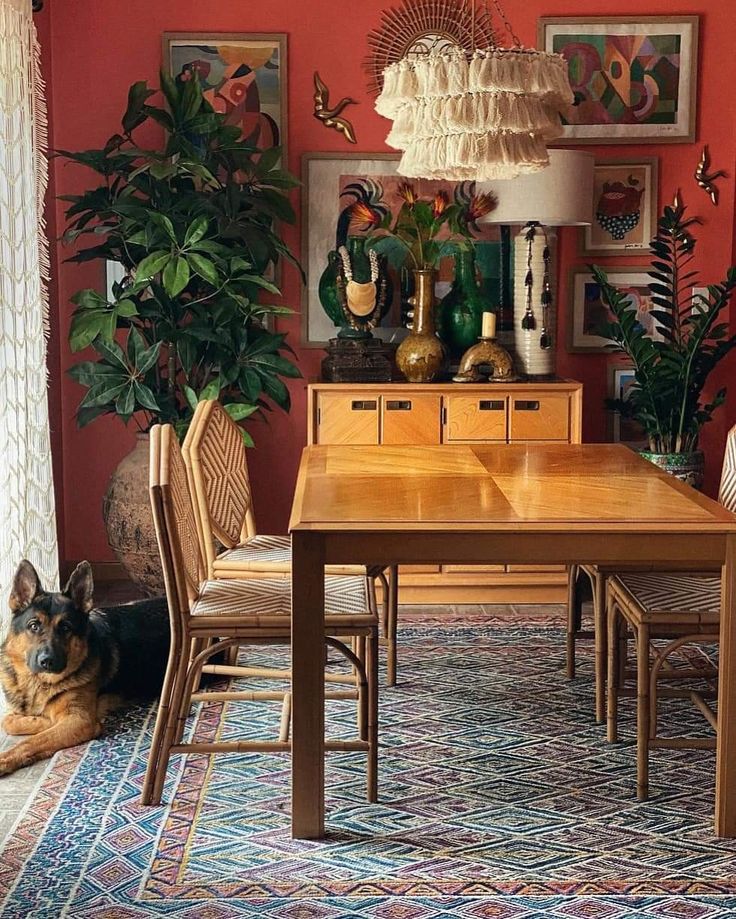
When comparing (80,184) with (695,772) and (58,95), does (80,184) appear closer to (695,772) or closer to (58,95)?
(58,95)

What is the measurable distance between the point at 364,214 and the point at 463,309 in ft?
2.02

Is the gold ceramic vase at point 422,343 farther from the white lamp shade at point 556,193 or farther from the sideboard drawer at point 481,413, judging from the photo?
the white lamp shade at point 556,193

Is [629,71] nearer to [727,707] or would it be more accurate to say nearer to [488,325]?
[488,325]

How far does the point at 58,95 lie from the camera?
5.47 m

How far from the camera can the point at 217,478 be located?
12.7 ft

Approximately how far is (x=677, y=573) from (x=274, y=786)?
4.33 feet

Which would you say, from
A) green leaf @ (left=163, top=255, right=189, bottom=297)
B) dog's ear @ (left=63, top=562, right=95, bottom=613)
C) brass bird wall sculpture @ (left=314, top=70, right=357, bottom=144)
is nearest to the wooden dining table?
dog's ear @ (left=63, top=562, right=95, bottom=613)

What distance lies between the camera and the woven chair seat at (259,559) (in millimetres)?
3740

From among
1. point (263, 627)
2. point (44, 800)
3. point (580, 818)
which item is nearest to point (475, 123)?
point (263, 627)

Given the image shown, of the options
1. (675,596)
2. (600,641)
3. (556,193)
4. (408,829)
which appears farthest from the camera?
(556,193)

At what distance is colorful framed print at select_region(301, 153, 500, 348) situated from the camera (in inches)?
219

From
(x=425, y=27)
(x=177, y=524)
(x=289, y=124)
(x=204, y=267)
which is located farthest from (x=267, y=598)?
(x=425, y=27)

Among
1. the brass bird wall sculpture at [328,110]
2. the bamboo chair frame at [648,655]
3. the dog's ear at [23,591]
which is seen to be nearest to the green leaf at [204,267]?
the brass bird wall sculpture at [328,110]

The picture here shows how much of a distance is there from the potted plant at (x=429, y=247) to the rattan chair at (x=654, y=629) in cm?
183
